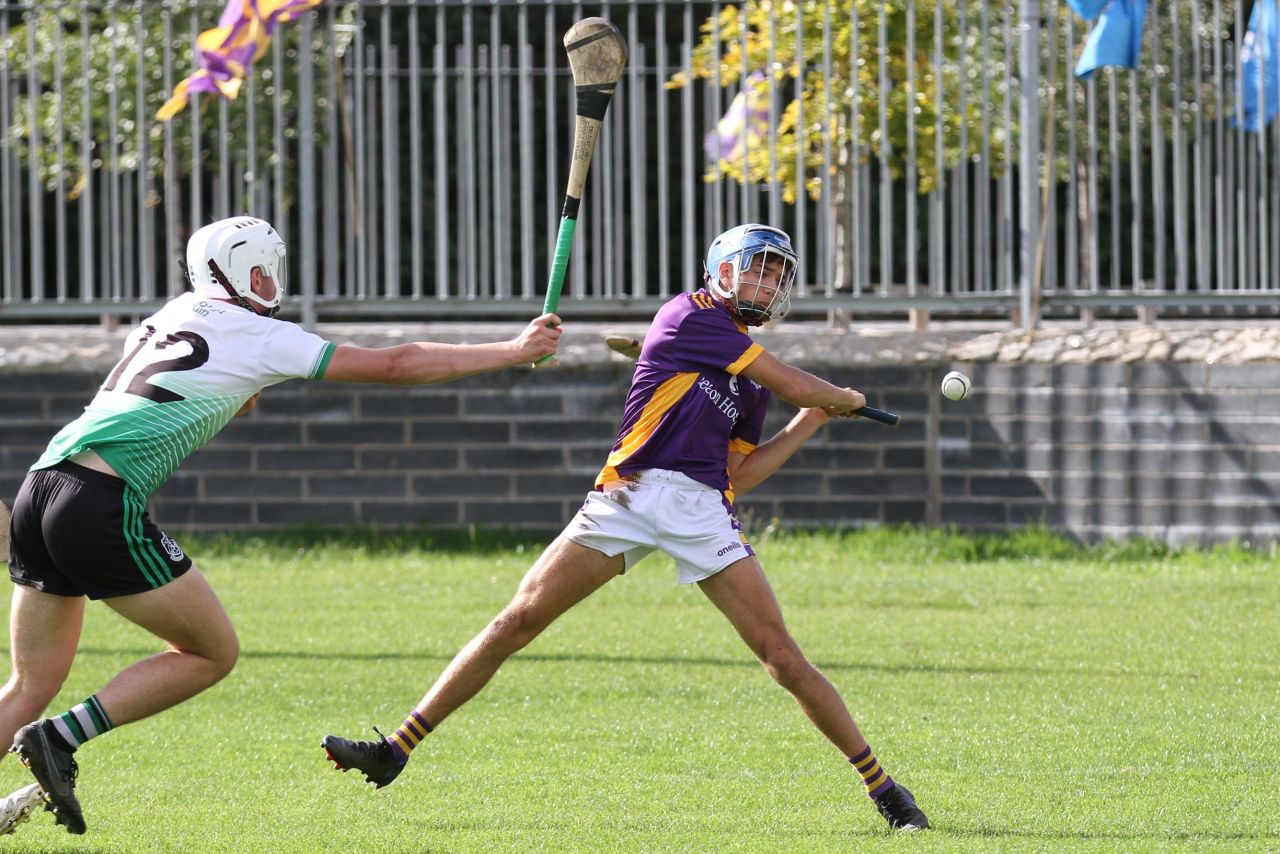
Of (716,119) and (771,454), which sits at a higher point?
(716,119)

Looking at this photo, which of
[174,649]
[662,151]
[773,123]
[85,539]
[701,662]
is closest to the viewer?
[85,539]

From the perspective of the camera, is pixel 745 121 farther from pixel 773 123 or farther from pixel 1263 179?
pixel 1263 179

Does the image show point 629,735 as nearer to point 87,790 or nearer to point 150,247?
point 87,790

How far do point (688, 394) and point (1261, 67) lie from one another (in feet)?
25.8

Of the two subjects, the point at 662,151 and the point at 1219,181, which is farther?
the point at 662,151

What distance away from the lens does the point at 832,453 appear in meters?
12.8

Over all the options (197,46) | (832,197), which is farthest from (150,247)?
(832,197)

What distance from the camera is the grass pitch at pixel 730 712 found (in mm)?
5859

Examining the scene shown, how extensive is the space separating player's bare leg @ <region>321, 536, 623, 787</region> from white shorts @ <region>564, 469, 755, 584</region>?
7 cm

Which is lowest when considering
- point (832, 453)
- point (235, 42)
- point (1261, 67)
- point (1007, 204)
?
point (832, 453)

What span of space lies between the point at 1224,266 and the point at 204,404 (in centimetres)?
896

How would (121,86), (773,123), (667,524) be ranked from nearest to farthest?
(667,524)
(773,123)
(121,86)

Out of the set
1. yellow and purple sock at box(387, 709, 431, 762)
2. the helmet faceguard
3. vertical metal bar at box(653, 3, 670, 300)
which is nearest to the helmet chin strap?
the helmet faceguard

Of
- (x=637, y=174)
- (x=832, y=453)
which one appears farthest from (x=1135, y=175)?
(x=637, y=174)
